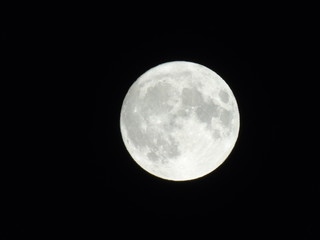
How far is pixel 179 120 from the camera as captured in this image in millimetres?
5844

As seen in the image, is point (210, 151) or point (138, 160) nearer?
point (210, 151)

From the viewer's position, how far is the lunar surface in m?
5.89

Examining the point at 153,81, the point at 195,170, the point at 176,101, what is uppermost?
the point at 153,81

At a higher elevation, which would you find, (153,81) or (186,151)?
(153,81)

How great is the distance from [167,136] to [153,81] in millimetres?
828

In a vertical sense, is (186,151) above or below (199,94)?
below

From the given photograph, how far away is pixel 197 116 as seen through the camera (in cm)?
589

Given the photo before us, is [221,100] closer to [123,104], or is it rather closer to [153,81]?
[153,81]

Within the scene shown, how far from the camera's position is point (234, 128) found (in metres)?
6.46

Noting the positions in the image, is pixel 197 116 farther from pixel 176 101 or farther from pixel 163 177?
pixel 163 177

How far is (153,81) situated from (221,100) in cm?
100

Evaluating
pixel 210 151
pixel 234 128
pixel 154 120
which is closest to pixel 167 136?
pixel 154 120

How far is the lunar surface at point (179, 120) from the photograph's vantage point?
5895 millimetres

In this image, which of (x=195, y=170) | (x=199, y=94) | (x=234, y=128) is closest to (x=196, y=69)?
(x=199, y=94)
